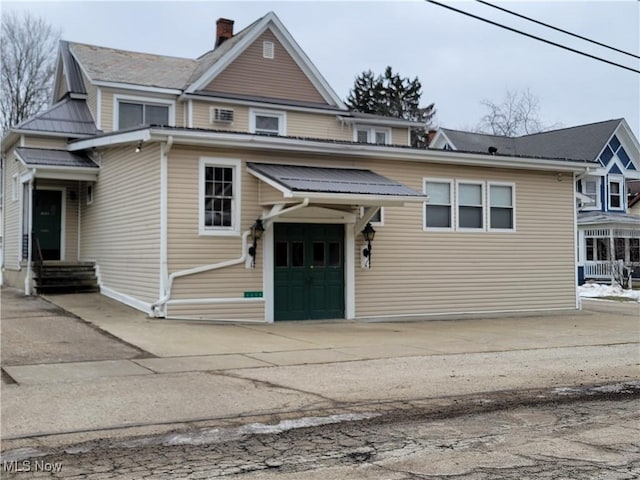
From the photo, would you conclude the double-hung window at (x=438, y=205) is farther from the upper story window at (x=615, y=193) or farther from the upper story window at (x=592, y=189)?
the upper story window at (x=615, y=193)

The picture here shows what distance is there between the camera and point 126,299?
16.0 metres

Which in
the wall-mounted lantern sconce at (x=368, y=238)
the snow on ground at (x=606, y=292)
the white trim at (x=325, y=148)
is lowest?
the snow on ground at (x=606, y=292)

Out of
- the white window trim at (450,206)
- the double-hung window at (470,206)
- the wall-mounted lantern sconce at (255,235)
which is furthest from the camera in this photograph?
the double-hung window at (470,206)

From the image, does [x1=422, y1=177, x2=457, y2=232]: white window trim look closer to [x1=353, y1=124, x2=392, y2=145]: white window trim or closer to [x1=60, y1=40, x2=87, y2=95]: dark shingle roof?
[x1=353, y1=124, x2=392, y2=145]: white window trim

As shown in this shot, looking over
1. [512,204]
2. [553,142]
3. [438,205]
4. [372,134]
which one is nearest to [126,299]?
[438,205]

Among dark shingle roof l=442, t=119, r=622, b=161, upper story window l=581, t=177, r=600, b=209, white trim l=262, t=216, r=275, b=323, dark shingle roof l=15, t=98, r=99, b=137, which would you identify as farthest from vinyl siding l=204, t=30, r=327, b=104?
upper story window l=581, t=177, r=600, b=209

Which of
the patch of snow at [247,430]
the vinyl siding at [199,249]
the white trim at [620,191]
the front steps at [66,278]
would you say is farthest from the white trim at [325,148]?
the white trim at [620,191]

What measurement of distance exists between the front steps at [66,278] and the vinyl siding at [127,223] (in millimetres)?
354

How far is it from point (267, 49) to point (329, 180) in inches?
420

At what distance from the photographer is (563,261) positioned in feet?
63.9

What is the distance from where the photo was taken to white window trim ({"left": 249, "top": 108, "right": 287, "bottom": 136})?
2303cm

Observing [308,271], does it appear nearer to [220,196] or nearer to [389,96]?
[220,196]

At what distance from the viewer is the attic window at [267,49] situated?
23703 millimetres

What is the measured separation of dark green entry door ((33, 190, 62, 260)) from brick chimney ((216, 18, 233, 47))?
9863mm
